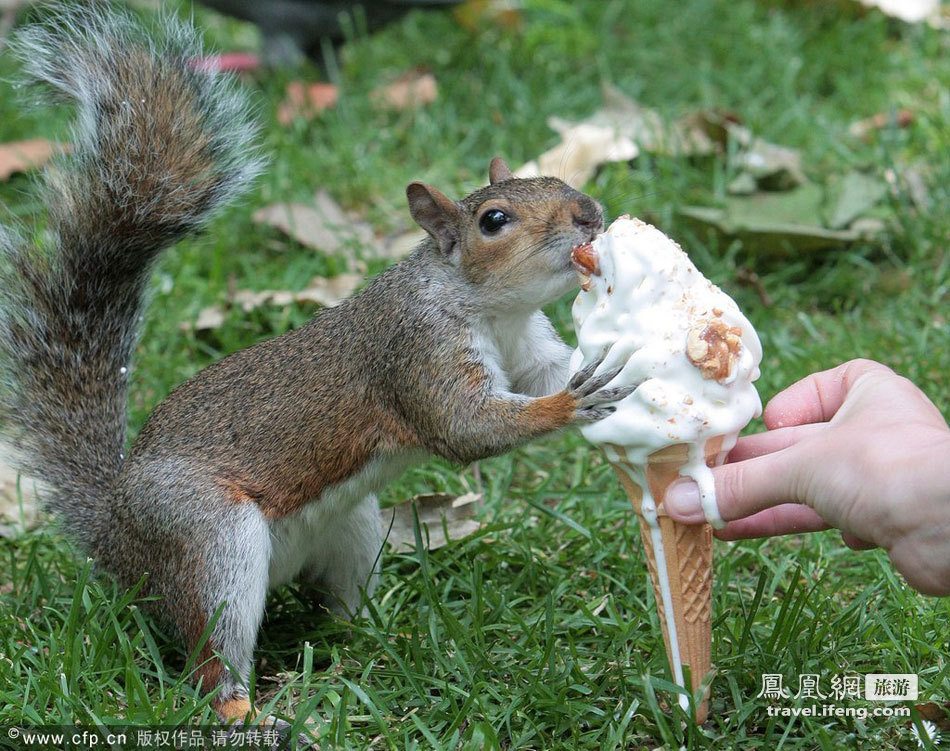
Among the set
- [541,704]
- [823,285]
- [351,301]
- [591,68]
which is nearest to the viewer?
[541,704]

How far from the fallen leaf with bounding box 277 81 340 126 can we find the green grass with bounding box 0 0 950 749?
0.06 meters

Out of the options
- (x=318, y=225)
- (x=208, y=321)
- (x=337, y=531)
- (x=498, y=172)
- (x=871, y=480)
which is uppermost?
(x=498, y=172)

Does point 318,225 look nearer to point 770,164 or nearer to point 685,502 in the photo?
point 770,164

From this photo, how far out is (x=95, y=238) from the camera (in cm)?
202

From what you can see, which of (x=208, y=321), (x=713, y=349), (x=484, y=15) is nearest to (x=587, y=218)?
(x=713, y=349)

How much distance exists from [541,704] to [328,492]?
503mm

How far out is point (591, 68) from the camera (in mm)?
4133

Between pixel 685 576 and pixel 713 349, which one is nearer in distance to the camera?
pixel 713 349

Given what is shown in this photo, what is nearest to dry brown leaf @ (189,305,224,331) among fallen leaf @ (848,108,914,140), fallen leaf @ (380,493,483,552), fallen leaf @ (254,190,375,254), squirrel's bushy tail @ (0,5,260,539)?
fallen leaf @ (254,190,375,254)

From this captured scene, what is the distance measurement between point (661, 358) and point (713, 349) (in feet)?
0.22

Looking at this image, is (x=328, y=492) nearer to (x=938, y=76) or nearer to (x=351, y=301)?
(x=351, y=301)

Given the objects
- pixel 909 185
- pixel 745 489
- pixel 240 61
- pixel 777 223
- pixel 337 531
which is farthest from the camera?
pixel 240 61

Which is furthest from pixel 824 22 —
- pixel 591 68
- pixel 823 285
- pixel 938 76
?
pixel 823 285

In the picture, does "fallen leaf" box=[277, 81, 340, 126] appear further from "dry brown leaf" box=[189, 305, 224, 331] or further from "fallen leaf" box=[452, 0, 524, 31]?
"dry brown leaf" box=[189, 305, 224, 331]
